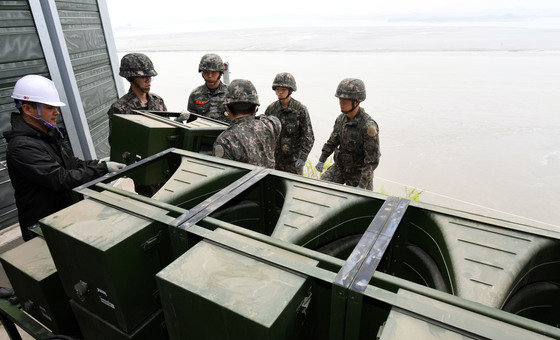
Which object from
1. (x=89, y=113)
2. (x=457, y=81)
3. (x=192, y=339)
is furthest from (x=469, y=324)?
(x=457, y=81)

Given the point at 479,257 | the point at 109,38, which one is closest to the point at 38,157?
the point at 479,257

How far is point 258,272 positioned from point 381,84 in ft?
37.7

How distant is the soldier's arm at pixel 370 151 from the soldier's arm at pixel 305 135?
3.69 ft

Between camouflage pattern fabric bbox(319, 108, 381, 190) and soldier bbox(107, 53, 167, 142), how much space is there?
2535mm

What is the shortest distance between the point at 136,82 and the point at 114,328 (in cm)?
313

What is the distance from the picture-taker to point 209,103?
477cm

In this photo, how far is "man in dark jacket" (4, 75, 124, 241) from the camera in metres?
2.49

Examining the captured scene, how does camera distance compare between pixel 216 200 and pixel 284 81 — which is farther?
pixel 284 81

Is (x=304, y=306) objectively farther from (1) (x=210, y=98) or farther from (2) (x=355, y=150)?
(1) (x=210, y=98)

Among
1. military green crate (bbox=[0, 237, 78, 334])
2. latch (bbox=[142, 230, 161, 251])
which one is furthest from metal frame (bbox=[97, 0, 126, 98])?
latch (bbox=[142, 230, 161, 251])

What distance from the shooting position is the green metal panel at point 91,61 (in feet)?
15.1

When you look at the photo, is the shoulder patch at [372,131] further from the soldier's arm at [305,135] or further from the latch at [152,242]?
the latch at [152,242]

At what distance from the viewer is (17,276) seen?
203 cm

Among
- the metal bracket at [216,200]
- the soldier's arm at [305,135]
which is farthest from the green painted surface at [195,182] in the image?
the soldier's arm at [305,135]
